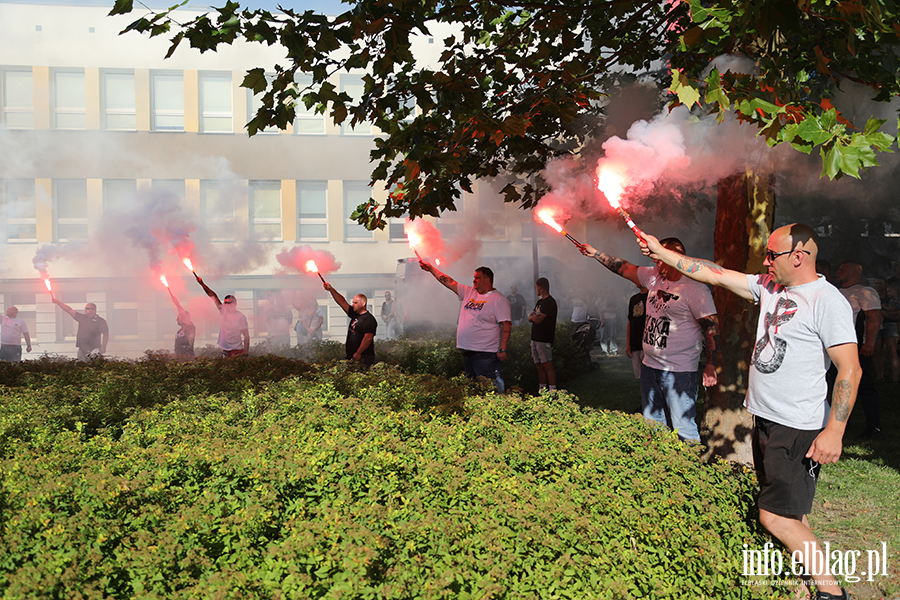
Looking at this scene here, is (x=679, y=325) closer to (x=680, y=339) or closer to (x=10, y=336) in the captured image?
(x=680, y=339)

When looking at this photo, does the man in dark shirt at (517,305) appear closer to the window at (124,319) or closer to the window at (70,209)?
the window at (124,319)

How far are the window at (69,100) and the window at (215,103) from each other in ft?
13.4

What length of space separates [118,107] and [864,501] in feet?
86.0

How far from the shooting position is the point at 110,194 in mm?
24141

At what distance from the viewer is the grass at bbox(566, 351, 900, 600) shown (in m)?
4.01

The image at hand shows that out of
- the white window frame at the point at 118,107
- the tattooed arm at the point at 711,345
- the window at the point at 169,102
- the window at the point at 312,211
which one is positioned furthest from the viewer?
the window at the point at 312,211

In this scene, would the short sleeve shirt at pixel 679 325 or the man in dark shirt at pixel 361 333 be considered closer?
the short sleeve shirt at pixel 679 325

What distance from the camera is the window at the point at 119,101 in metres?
24.2

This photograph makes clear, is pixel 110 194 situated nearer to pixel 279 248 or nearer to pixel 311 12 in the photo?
pixel 279 248

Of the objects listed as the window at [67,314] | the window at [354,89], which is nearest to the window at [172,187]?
the window at [67,314]

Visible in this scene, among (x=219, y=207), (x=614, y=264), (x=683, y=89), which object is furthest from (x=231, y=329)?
(x=219, y=207)

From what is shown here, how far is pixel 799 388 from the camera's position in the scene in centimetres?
335

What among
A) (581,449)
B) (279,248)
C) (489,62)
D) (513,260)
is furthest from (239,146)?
(581,449)

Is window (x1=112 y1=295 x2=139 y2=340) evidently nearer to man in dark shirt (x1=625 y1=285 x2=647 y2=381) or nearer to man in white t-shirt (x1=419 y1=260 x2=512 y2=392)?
man in white t-shirt (x1=419 y1=260 x2=512 y2=392)
